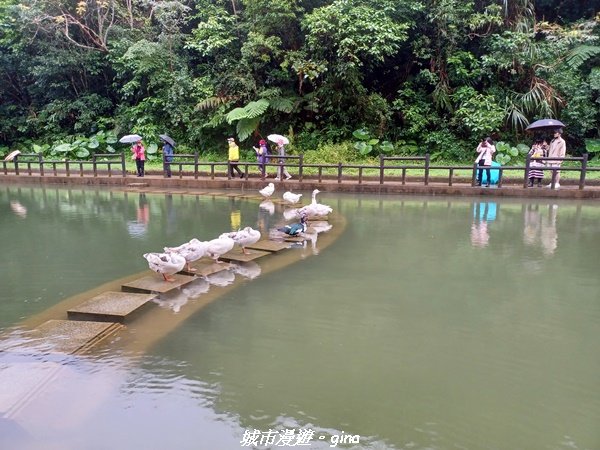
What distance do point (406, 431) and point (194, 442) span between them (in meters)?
1.43

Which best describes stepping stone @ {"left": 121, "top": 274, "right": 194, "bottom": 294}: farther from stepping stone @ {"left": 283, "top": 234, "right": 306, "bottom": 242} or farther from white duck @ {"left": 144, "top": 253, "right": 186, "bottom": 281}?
stepping stone @ {"left": 283, "top": 234, "right": 306, "bottom": 242}

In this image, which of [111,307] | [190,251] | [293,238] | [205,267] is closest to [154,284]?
[190,251]

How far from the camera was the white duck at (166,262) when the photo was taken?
6.26m

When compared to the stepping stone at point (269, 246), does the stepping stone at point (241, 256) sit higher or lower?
lower

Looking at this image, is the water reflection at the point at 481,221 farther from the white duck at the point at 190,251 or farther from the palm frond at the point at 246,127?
the palm frond at the point at 246,127

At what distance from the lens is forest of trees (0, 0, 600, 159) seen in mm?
18047

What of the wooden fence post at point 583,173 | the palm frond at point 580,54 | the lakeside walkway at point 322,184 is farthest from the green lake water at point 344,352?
the palm frond at point 580,54

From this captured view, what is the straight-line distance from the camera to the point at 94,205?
1293 centimetres

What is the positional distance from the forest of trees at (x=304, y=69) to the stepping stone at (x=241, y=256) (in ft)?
36.8

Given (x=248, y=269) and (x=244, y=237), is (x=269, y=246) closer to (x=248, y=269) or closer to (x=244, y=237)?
(x=244, y=237)

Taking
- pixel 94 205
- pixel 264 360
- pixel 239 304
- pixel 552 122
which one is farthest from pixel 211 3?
pixel 264 360

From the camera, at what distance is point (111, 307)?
557 cm

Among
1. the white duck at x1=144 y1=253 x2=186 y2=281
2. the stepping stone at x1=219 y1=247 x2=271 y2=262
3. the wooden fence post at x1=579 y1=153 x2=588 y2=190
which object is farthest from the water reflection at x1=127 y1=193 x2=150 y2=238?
the wooden fence post at x1=579 y1=153 x2=588 y2=190

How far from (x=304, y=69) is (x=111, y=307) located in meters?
Answer: 14.5
